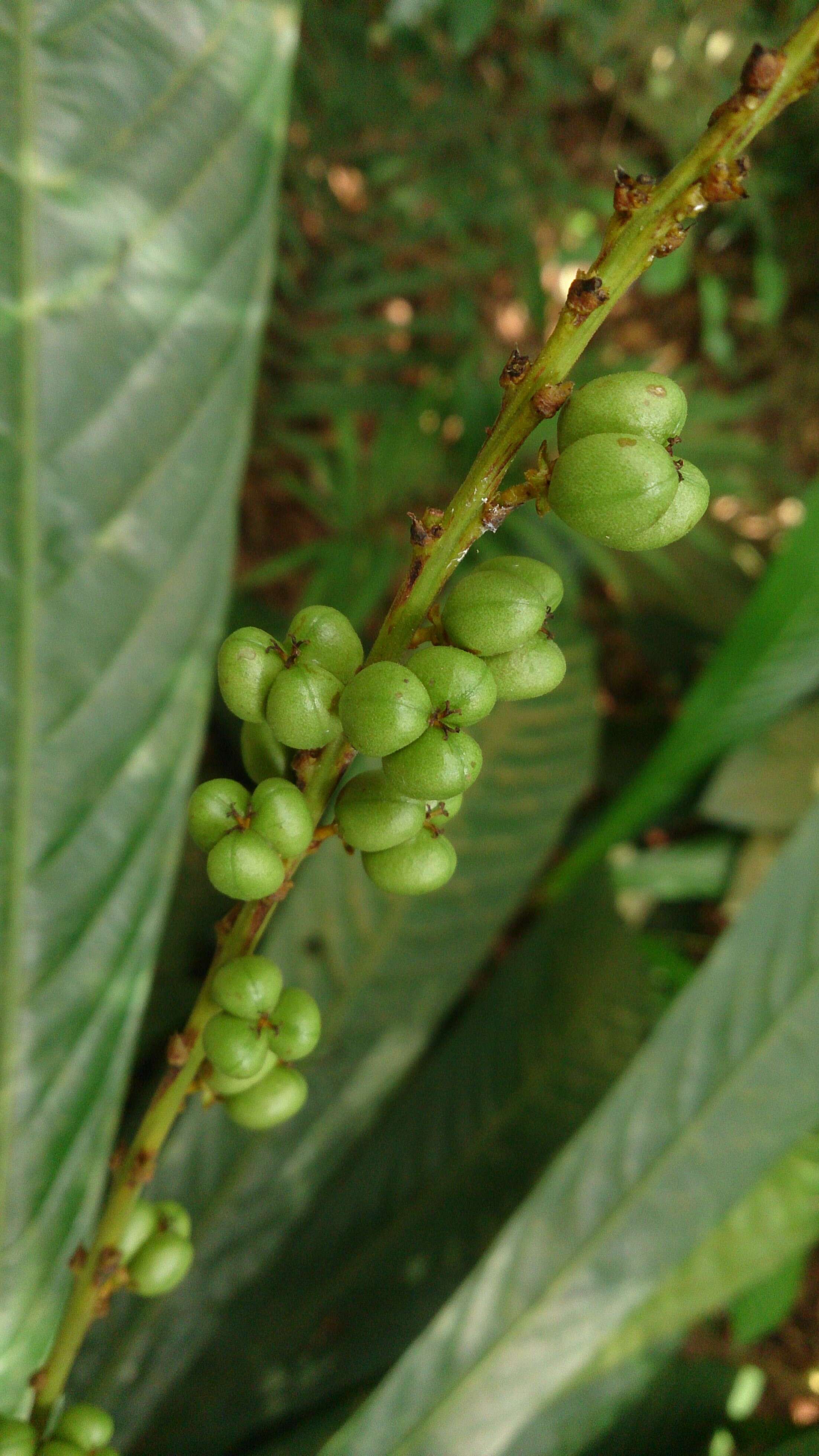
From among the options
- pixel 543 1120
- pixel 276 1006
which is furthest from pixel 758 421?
pixel 276 1006

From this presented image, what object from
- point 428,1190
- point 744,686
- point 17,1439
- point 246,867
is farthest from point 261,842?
point 744,686

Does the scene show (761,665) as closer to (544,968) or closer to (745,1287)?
(544,968)

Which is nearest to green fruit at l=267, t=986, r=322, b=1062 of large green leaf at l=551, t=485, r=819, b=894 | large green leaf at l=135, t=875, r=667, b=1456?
large green leaf at l=135, t=875, r=667, b=1456

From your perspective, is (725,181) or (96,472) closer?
(725,181)

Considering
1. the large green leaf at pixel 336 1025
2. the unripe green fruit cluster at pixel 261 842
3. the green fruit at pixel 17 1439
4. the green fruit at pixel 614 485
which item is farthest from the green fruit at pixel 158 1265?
the large green leaf at pixel 336 1025

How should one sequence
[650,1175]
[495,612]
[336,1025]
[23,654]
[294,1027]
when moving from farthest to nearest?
[336,1025] < [650,1175] < [23,654] < [294,1027] < [495,612]

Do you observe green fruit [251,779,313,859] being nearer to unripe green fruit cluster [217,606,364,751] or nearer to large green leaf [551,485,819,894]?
unripe green fruit cluster [217,606,364,751]

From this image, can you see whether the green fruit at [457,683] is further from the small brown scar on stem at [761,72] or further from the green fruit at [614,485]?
the small brown scar on stem at [761,72]

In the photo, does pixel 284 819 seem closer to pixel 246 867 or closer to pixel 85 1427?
pixel 246 867
